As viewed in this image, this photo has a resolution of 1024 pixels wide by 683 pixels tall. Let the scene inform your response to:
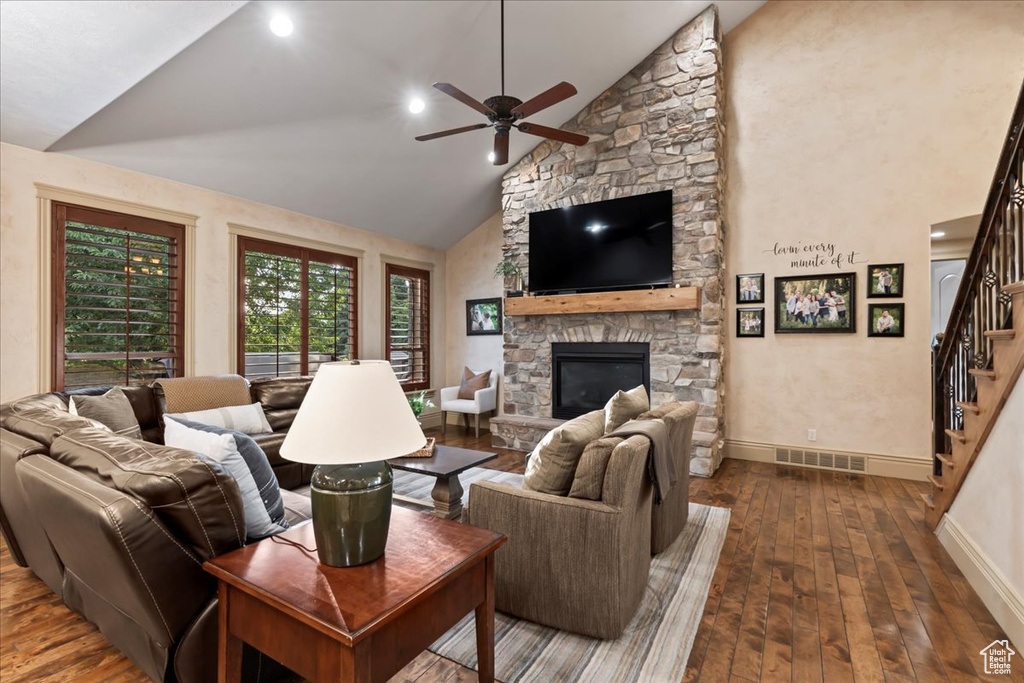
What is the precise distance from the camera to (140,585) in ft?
4.28

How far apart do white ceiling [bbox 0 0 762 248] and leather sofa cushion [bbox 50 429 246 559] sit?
8.31 ft

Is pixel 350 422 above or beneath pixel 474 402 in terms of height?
above

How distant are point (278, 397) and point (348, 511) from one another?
3.59 meters

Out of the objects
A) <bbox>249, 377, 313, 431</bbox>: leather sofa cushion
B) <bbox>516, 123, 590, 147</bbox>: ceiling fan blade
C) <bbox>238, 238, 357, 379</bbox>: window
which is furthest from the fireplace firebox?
<bbox>249, 377, 313, 431</bbox>: leather sofa cushion

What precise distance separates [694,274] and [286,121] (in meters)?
3.95

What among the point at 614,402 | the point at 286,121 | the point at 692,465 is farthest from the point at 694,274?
the point at 286,121

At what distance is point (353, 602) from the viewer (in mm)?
1152

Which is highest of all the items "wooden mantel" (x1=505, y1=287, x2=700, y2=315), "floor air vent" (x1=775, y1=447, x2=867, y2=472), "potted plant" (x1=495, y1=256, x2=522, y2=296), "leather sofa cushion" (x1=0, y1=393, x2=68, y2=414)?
"potted plant" (x1=495, y1=256, x2=522, y2=296)

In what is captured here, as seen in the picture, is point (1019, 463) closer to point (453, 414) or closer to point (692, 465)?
point (692, 465)

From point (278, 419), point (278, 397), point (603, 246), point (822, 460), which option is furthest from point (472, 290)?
point (822, 460)

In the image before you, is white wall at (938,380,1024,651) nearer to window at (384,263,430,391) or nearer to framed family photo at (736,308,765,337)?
framed family photo at (736,308,765,337)

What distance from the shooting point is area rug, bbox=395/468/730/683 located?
1850mm

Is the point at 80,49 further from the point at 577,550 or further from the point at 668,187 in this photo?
the point at 668,187

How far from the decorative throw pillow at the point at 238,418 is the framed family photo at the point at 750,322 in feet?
15.2
